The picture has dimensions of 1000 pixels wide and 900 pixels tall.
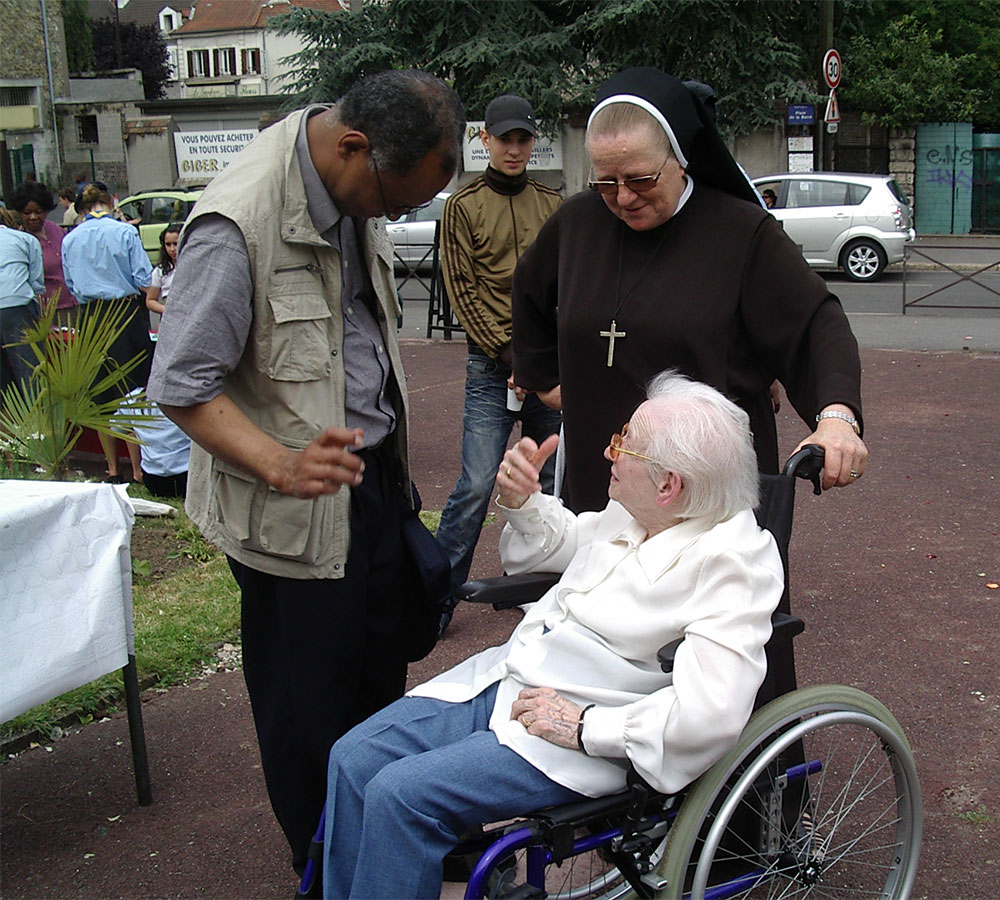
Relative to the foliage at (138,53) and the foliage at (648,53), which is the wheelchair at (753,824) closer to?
the foliage at (648,53)

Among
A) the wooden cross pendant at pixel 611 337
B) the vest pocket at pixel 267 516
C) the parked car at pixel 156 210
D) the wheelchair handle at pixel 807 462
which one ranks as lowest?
the vest pocket at pixel 267 516

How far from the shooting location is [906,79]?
26000 millimetres

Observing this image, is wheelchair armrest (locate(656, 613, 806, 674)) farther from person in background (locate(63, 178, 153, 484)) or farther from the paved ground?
person in background (locate(63, 178, 153, 484))

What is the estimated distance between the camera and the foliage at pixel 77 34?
59.1m

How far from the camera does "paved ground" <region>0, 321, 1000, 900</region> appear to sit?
3297 mm

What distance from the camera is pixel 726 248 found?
290 centimetres

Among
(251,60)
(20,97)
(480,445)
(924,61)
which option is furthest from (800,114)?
(251,60)

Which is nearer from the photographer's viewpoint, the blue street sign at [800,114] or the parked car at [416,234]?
the parked car at [416,234]

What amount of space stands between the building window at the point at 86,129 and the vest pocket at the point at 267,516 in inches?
1732

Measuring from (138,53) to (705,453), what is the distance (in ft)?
259

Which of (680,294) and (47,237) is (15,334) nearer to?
(47,237)

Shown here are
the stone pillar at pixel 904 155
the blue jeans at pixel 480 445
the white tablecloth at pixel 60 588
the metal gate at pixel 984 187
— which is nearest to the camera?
the white tablecloth at pixel 60 588

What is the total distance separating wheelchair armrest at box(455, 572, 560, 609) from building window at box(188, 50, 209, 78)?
85.8 meters

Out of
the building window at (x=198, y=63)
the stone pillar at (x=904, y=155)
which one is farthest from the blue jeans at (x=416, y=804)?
the building window at (x=198, y=63)
